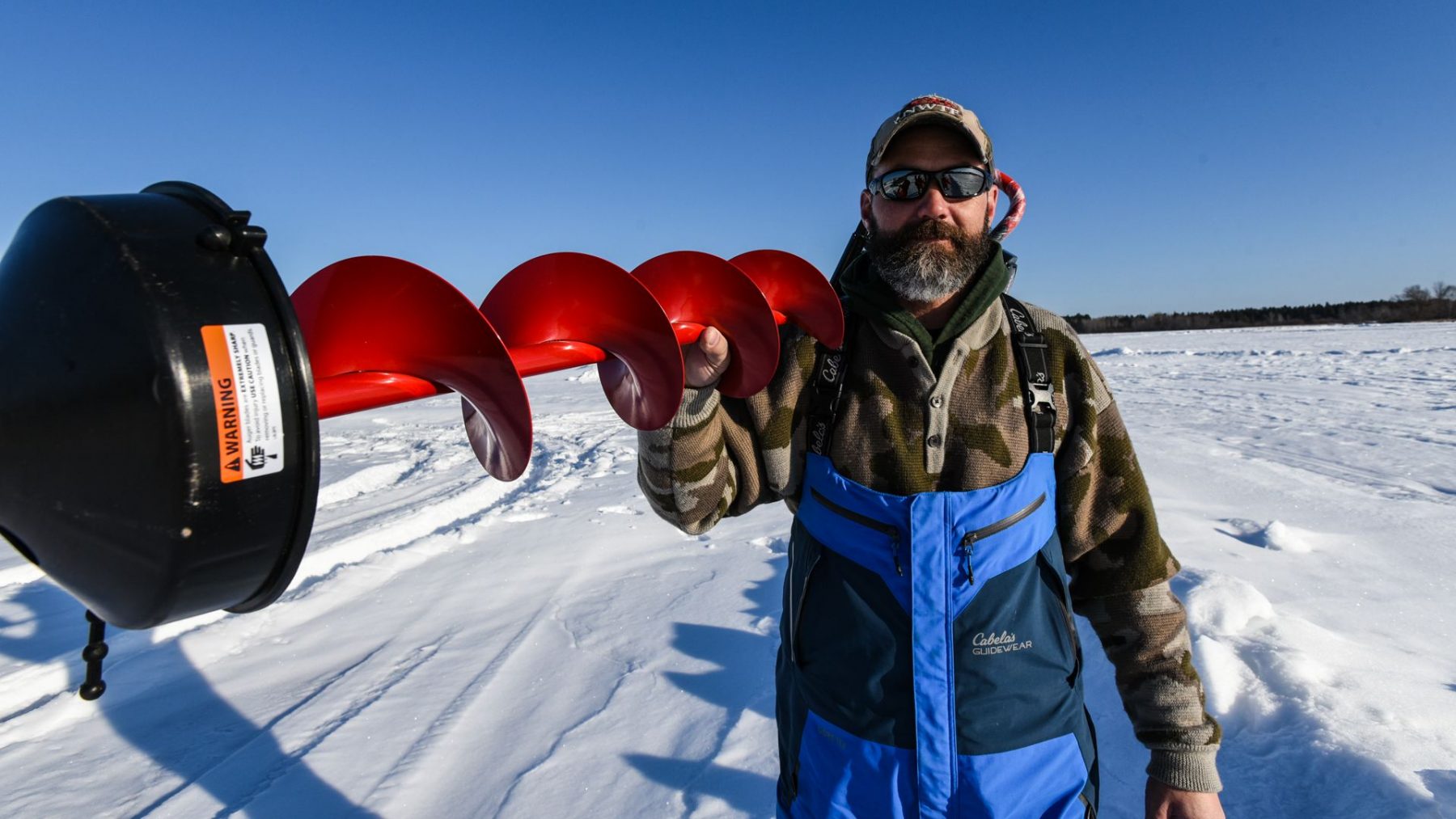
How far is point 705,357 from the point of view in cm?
151

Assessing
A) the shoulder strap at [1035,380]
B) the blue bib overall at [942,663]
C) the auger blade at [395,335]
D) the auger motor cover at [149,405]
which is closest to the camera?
the auger motor cover at [149,405]

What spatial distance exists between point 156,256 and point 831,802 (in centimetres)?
148

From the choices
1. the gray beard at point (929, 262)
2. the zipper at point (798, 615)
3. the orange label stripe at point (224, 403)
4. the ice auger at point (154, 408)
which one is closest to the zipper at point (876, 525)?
the zipper at point (798, 615)

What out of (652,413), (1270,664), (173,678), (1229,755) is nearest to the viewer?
(652,413)

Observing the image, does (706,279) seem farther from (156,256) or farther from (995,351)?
(156,256)

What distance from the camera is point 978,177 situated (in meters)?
1.78

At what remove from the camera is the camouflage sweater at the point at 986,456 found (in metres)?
1.62

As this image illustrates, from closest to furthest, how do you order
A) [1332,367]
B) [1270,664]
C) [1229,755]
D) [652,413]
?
[652,413], [1229,755], [1270,664], [1332,367]

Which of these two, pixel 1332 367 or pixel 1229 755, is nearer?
pixel 1229 755

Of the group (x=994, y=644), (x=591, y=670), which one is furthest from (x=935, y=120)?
(x=591, y=670)

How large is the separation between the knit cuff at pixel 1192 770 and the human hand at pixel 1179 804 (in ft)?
0.05

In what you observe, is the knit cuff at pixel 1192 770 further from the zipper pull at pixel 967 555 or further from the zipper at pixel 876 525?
the zipper at pixel 876 525

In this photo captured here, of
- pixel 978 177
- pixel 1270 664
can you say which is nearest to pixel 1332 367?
pixel 1270 664

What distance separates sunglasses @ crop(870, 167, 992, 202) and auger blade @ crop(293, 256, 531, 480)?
3.91ft
